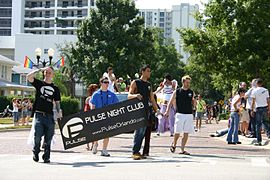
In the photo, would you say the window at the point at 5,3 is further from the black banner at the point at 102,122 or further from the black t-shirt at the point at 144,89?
the black t-shirt at the point at 144,89

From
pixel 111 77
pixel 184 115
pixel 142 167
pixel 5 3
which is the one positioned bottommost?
pixel 142 167

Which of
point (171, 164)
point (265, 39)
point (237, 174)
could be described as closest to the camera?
point (237, 174)

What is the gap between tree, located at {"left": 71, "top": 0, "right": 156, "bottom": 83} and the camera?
52656 mm

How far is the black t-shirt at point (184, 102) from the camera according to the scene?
39.8 ft

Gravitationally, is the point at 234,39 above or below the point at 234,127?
above

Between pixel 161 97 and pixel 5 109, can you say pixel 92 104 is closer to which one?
pixel 161 97

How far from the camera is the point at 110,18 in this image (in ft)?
179

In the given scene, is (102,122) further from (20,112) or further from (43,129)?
(20,112)

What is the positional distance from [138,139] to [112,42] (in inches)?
1671

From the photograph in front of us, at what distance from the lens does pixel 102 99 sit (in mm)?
12055

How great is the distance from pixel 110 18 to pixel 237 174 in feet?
154

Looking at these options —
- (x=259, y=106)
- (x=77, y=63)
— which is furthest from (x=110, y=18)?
(x=259, y=106)

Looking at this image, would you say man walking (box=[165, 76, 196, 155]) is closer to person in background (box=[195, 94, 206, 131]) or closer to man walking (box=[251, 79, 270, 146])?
man walking (box=[251, 79, 270, 146])

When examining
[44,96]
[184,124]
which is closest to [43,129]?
[44,96]
